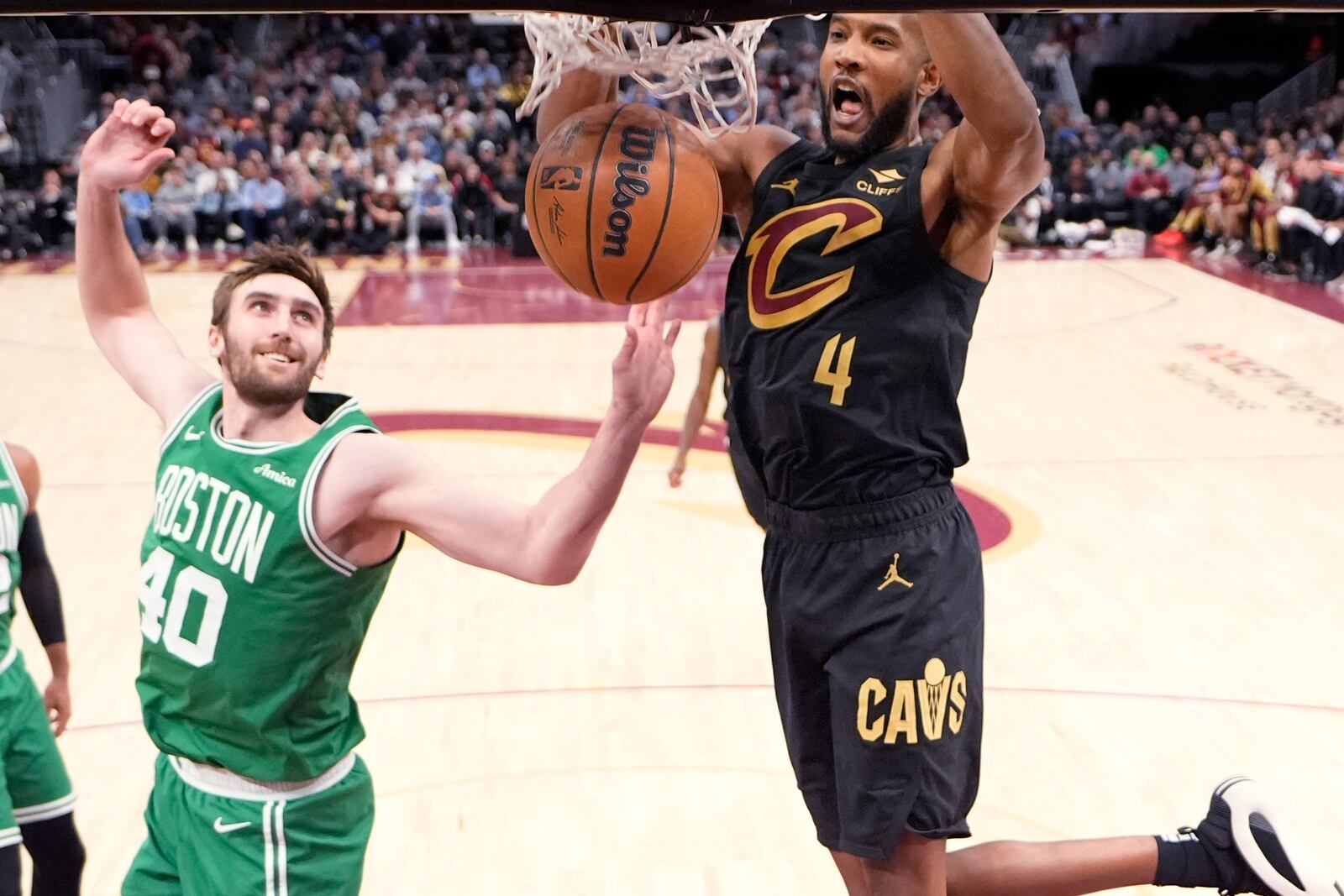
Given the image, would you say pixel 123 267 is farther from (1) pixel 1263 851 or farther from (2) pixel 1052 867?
(1) pixel 1263 851

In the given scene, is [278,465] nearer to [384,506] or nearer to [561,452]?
[384,506]

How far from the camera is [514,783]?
4.67m

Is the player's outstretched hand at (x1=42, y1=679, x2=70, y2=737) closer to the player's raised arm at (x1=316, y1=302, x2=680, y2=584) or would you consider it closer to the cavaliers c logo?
the player's raised arm at (x1=316, y1=302, x2=680, y2=584)

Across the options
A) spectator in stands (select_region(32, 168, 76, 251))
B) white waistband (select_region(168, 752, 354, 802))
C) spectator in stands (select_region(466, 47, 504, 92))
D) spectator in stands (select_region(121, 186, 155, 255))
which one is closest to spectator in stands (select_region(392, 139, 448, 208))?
spectator in stands (select_region(121, 186, 155, 255))

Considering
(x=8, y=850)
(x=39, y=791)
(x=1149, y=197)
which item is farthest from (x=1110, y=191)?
(x=8, y=850)

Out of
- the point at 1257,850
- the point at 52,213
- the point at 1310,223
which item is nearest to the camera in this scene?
the point at 1257,850

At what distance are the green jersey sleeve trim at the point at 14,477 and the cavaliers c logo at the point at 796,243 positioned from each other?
1.71 metres

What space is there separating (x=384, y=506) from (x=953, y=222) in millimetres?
1264

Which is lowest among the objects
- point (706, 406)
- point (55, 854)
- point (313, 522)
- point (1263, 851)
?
point (1263, 851)

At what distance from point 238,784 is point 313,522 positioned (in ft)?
1.77

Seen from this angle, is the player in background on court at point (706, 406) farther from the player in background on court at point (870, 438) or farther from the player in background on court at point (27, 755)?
the player in background on court at point (27, 755)

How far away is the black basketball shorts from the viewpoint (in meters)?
3.01

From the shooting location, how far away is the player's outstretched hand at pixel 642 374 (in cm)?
241
